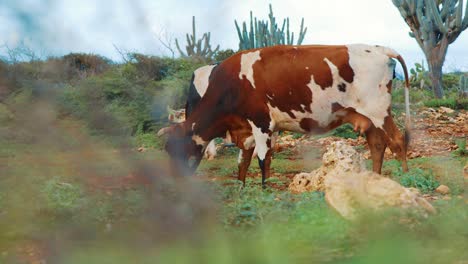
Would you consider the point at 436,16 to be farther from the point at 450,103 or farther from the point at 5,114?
the point at 5,114

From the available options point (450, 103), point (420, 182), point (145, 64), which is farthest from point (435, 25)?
point (420, 182)

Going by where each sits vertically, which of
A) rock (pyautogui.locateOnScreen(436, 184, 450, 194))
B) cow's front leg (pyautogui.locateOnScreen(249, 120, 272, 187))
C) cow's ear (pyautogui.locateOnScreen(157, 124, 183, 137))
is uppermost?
cow's ear (pyautogui.locateOnScreen(157, 124, 183, 137))

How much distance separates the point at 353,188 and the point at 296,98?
197 inches

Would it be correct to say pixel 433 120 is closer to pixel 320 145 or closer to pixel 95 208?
pixel 320 145

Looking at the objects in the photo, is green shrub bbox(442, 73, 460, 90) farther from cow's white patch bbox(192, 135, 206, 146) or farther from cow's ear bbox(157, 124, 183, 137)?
cow's ear bbox(157, 124, 183, 137)

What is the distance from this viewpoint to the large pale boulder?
1.66 meters

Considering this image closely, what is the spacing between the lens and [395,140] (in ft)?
22.1

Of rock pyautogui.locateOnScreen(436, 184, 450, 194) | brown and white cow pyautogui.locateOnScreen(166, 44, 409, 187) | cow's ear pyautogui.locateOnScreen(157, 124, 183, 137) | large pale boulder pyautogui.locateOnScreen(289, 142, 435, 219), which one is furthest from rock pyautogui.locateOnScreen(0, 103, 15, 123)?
cow's ear pyautogui.locateOnScreen(157, 124, 183, 137)

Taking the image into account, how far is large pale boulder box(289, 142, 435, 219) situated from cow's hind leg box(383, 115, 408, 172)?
0.38 meters

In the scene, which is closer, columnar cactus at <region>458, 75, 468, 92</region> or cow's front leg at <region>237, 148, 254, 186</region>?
cow's front leg at <region>237, 148, 254, 186</region>

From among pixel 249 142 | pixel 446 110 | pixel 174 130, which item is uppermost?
pixel 174 130

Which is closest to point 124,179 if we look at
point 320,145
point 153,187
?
point 153,187

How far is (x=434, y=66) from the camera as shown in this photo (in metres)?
20.4

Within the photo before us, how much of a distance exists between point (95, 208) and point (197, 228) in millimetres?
358
